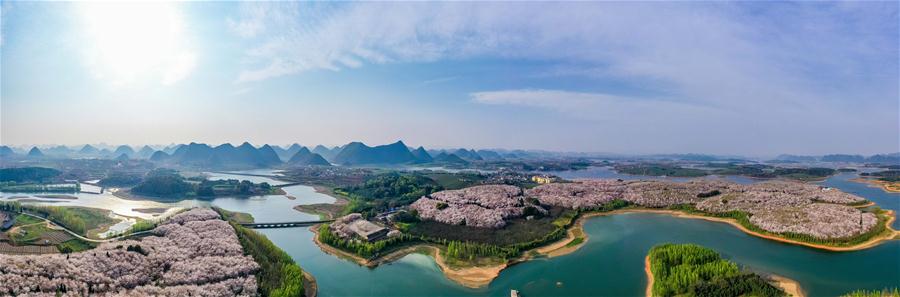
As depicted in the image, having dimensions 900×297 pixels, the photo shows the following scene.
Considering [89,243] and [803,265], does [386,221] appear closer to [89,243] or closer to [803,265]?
[89,243]

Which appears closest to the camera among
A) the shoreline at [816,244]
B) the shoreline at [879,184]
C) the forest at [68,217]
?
the shoreline at [816,244]

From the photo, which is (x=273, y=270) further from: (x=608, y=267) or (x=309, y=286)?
(x=608, y=267)

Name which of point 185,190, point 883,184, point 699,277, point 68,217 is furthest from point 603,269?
point 883,184

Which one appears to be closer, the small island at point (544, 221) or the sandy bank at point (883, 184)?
the small island at point (544, 221)

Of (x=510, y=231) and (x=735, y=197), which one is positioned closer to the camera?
(x=510, y=231)

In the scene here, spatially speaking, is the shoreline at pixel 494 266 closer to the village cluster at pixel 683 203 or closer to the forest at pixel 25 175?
the village cluster at pixel 683 203

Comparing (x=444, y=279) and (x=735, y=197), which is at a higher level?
(x=735, y=197)

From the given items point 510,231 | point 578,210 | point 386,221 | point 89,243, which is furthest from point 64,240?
point 578,210

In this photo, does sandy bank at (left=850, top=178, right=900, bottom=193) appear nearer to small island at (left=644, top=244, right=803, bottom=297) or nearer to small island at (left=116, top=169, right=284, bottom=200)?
small island at (left=644, top=244, right=803, bottom=297)

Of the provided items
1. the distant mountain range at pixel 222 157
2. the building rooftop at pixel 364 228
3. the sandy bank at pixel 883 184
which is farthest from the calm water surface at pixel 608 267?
the distant mountain range at pixel 222 157
